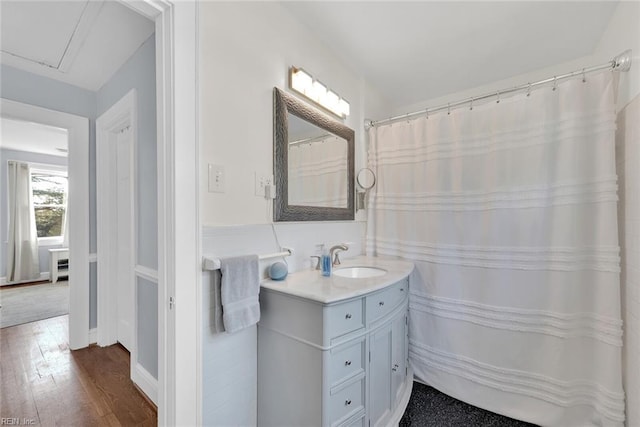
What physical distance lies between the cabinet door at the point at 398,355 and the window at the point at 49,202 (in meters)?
6.49

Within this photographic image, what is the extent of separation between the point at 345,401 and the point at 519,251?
1.40 meters

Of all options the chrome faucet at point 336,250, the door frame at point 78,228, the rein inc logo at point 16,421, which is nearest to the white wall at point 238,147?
the chrome faucet at point 336,250

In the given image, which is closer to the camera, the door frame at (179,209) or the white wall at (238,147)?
the door frame at (179,209)

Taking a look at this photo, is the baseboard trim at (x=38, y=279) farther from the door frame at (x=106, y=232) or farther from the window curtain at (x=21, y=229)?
the door frame at (x=106, y=232)

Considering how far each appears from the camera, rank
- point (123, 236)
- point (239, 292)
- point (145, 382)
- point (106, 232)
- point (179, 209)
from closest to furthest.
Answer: point (179, 209) → point (239, 292) → point (145, 382) → point (123, 236) → point (106, 232)

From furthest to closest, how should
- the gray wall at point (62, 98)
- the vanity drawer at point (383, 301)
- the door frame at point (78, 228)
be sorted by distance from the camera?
the door frame at point (78, 228) → the gray wall at point (62, 98) → the vanity drawer at point (383, 301)

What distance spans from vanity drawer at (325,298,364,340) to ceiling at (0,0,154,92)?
197cm

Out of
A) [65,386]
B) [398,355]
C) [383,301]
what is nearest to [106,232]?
[65,386]

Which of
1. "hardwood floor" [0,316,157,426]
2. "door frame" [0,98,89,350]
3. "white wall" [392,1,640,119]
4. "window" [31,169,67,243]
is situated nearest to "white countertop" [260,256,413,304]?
"hardwood floor" [0,316,157,426]

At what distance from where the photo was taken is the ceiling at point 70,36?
4.74ft

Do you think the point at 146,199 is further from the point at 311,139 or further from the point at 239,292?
the point at 311,139

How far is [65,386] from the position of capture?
179 cm

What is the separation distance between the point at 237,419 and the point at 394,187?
1.83m

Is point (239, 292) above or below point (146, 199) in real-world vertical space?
below
